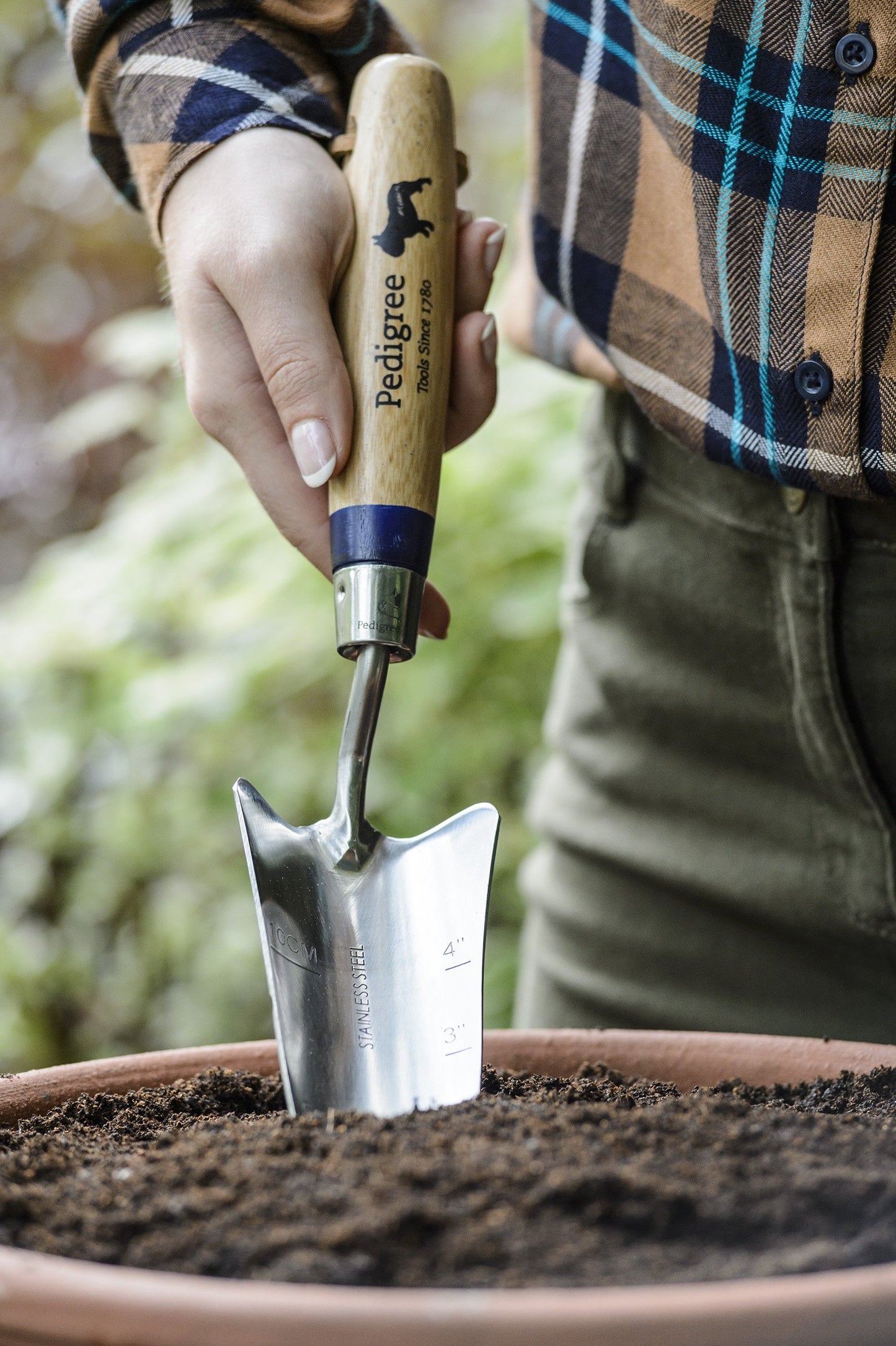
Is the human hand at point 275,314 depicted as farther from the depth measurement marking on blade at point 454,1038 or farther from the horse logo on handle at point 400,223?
the depth measurement marking on blade at point 454,1038

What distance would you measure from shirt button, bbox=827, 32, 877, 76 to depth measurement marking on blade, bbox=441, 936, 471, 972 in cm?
44

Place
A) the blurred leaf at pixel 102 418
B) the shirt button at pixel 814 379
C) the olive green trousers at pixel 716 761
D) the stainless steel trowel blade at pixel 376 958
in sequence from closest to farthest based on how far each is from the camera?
the stainless steel trowel blade at pixel 376 958 → the shirt button at pixel 814 379 → the olive green trousers at pixel 716 761 → the blurred leaf at pixel 102 418

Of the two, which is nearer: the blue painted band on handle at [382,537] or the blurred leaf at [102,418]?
the blue painted band on handle at [382,537]

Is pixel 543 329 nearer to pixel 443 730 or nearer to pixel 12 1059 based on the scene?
pixel 443 730

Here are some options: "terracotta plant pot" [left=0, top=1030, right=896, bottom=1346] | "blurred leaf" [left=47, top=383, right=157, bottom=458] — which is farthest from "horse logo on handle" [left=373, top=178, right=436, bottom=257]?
"blurred leaf" [left=47, top=383, right=157, bottom=458]

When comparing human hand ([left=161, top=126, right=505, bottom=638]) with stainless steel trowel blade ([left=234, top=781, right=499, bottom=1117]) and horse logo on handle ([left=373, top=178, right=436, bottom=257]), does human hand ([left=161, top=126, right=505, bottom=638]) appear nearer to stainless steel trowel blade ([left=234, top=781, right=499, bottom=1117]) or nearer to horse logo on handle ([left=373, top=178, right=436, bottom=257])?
horse logo on handle ([left=373, top=178, right=436, bottom=257])

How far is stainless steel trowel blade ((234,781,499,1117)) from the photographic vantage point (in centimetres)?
53

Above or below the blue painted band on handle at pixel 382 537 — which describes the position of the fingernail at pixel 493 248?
above

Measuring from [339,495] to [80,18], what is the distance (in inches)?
12.4

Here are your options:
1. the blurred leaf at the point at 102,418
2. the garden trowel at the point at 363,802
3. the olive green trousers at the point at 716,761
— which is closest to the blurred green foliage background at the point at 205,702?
the blurred leaf at the point at 102,418

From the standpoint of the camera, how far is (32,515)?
255 cm

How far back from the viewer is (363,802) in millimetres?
617

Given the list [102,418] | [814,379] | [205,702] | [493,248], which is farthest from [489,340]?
[102,418]

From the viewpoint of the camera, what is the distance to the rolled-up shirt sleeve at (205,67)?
25.9 inches
